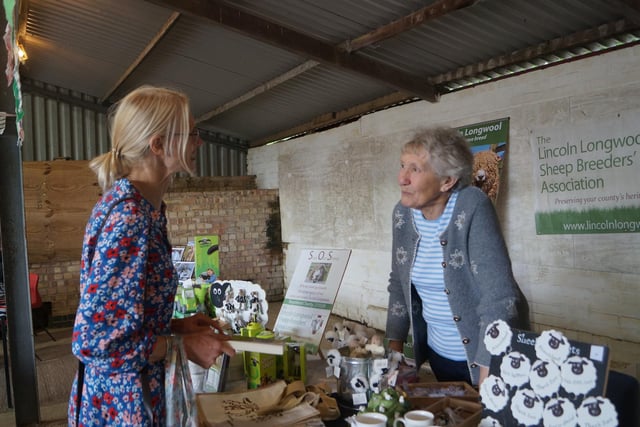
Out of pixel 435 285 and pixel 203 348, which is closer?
pixel 203 348

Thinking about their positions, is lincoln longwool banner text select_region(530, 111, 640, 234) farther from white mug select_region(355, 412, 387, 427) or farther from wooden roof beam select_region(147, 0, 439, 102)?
white mug select_region(355, 412, 387, 427)

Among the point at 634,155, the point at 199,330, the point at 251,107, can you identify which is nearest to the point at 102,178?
the point at 199,330

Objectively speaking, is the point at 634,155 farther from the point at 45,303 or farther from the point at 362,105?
the point at 45,303

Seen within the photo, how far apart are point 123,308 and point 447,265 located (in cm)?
110

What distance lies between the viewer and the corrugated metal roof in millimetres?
4707

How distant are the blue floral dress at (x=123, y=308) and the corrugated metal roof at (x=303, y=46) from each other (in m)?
3.78

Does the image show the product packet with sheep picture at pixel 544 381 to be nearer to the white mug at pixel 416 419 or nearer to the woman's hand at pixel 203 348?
the white mug at pixel 416 419

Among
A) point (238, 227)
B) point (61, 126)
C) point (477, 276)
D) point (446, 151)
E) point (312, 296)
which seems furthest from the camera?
point (61, 126)

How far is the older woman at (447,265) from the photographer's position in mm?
1754

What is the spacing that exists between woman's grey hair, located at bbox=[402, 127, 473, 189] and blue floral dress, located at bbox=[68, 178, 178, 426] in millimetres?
993

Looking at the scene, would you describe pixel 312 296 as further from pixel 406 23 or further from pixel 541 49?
pixel 541 49

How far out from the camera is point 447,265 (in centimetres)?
187

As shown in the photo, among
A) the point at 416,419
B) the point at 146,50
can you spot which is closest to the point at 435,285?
the point at 416,419

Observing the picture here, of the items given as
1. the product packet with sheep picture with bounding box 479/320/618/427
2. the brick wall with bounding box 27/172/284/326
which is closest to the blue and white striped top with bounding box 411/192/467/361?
the product packet with sheep picture with bounding box 479/320/618/427
